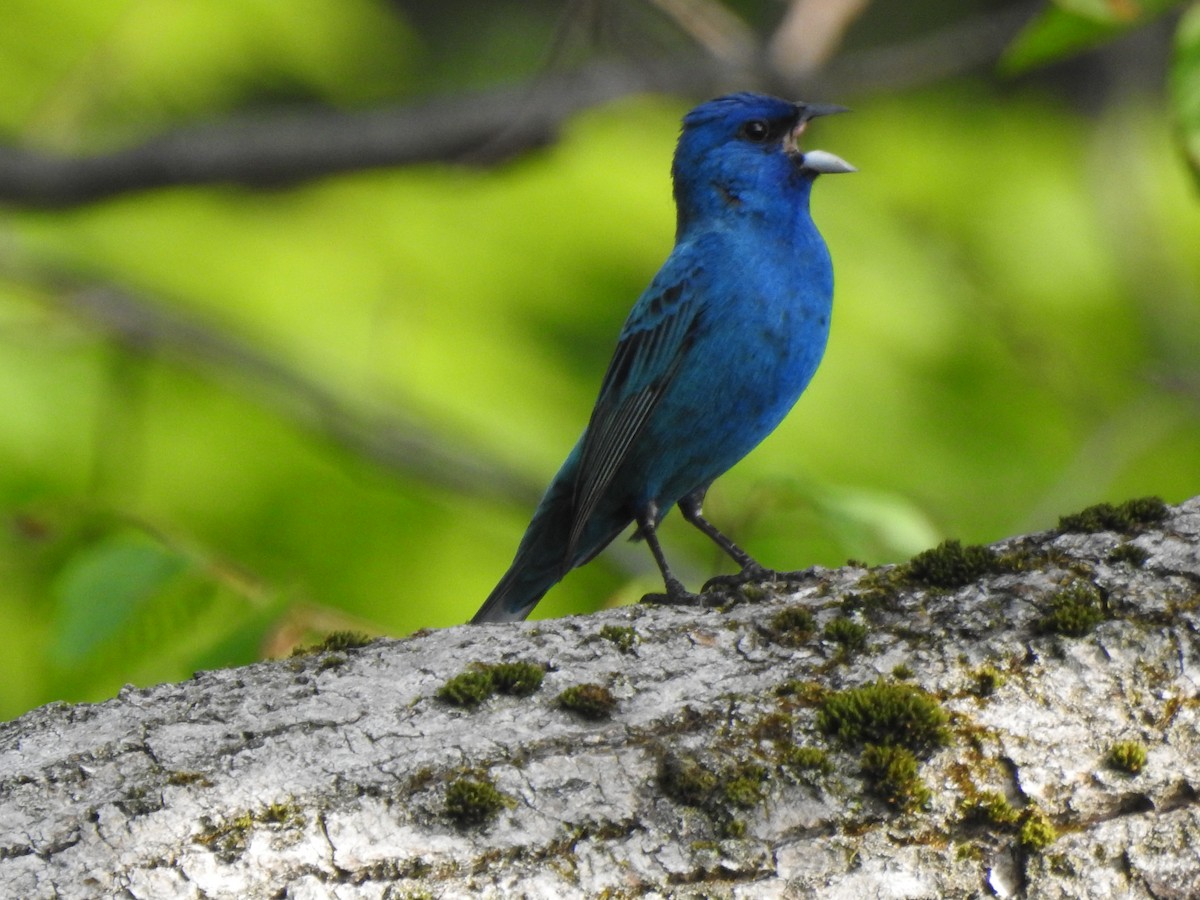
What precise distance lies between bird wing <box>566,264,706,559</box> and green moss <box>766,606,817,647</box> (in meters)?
1.53

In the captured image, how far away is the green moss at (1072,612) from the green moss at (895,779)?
50 centimetres

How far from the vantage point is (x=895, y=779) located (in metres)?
2.83

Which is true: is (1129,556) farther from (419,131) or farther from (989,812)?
(419,131)

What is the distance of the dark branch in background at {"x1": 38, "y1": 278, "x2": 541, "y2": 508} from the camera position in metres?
Answer: 6.88

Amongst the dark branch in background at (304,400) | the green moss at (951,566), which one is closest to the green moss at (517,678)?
the green moss at (951,566)

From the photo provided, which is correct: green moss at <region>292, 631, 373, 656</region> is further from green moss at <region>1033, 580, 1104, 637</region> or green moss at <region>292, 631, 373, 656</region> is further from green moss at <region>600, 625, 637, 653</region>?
green moss at <region>1033, 580, 1104, 637</region>

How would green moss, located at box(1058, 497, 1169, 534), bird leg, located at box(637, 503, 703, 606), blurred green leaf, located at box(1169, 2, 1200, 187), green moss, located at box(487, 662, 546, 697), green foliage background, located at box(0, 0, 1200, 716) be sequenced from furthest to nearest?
1. green foliage background, located at box(0, 0, 1200, 716)
2. bird leg, located at box(637, 503, 703, 606)
3. blurred green leaf, located at box(1169, 2, 1200, 187)
4. green moss, located at box(1058, 497, 1169, 534)
5. green moss, located at box(487, 662, 546, 697)

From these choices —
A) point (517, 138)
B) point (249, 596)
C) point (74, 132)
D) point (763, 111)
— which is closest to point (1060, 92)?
point (517, 138)

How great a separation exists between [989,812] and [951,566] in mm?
725

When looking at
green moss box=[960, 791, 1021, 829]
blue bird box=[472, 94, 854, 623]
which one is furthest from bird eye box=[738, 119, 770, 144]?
green moss box=[960, 791, 1021, 829]

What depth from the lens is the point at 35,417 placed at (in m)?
6.12

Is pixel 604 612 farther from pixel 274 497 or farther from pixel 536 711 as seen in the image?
pixel 274 497

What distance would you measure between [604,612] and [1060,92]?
30.4 ft

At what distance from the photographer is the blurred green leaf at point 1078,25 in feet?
12.2
